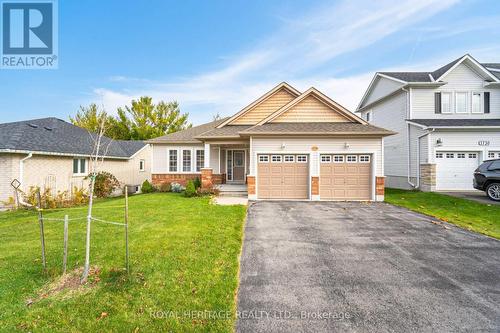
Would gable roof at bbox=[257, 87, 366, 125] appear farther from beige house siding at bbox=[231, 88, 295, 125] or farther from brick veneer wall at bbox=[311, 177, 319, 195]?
brick veneer wall at bbox=[311, 177, 319, 195]

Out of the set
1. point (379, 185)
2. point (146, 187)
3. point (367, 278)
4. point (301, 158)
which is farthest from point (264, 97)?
point (367, 278)

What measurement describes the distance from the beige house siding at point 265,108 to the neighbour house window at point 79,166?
10.1 m

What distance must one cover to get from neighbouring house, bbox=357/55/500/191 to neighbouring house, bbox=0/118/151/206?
56.9ft

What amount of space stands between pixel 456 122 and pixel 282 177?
1213 centimetres

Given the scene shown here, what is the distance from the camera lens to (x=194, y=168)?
1592 cm

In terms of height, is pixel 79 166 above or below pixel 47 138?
below

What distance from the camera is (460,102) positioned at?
15.3m

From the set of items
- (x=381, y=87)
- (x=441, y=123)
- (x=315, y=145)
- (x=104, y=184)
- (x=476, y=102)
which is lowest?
(x=104, y=184)

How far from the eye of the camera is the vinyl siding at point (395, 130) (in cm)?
1573

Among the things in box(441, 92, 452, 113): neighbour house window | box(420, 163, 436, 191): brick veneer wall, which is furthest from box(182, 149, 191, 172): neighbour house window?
box(441, 92, 452, 113): neighbour house window

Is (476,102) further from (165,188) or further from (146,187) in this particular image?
(146,187)

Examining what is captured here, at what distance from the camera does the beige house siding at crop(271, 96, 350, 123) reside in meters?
12.9

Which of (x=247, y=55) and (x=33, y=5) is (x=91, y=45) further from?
(x=247, y=55)

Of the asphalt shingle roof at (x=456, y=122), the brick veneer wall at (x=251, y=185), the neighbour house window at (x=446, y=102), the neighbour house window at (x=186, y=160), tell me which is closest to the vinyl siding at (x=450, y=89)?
the neighbour house window at (x=446, y=102)
